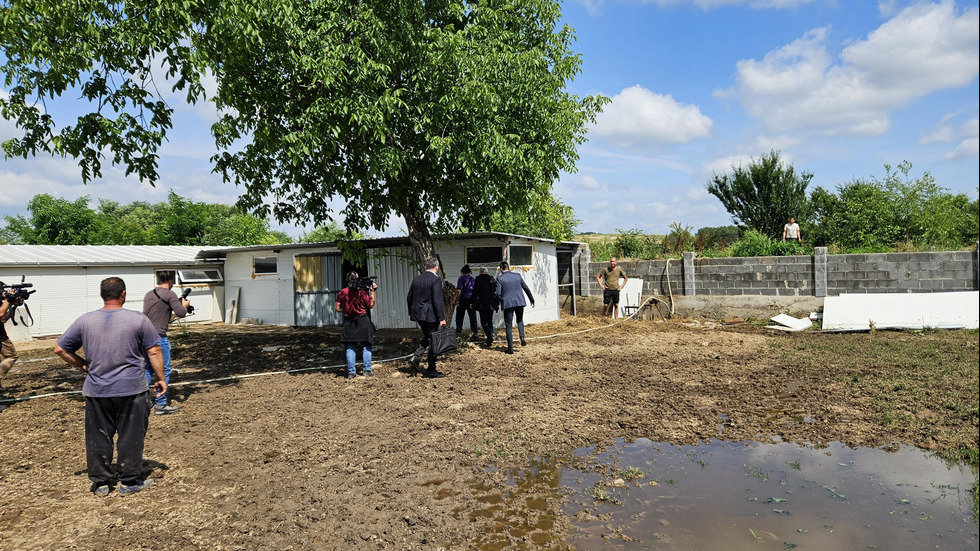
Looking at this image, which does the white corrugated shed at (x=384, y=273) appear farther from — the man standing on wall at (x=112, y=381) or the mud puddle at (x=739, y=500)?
the mud puddle at (x=739, y=500)

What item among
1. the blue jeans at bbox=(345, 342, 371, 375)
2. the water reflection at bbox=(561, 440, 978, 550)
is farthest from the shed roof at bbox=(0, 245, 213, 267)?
the water reflection at bbox=(561, 440, 978, 550)

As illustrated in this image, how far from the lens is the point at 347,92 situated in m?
8.34

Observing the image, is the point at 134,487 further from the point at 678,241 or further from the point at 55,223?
the point at 55,223

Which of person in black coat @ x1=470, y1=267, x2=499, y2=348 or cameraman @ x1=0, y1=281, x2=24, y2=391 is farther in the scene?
person in black coat @ x1=470, y1=267, x2=499, y2=348

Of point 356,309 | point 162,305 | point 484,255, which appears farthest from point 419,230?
point 162,305

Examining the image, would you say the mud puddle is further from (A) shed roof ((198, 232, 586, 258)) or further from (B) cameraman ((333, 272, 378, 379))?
(A) shed roof ((198, 232, 586, 258))

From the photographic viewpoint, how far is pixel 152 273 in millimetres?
18422

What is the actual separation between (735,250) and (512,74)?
896cm

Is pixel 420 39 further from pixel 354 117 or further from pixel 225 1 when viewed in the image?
pixel 225 1

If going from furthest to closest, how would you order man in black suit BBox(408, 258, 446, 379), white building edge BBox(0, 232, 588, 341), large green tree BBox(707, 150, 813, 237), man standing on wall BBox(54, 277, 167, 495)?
large green tree BBox(707, 150, 813, 237), white building edge BBox(0, 232, 588, 341), man in black suit BBox(408, 258, 446, 379), man standing on wall BBox(54, 277, 167, 495)

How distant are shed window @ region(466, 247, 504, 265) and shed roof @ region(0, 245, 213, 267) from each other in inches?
425

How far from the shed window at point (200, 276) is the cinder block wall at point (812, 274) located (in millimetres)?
14021

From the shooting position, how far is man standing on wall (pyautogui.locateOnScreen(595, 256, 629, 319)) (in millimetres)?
14930

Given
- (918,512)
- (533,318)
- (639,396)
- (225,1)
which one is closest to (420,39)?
(225,1)
